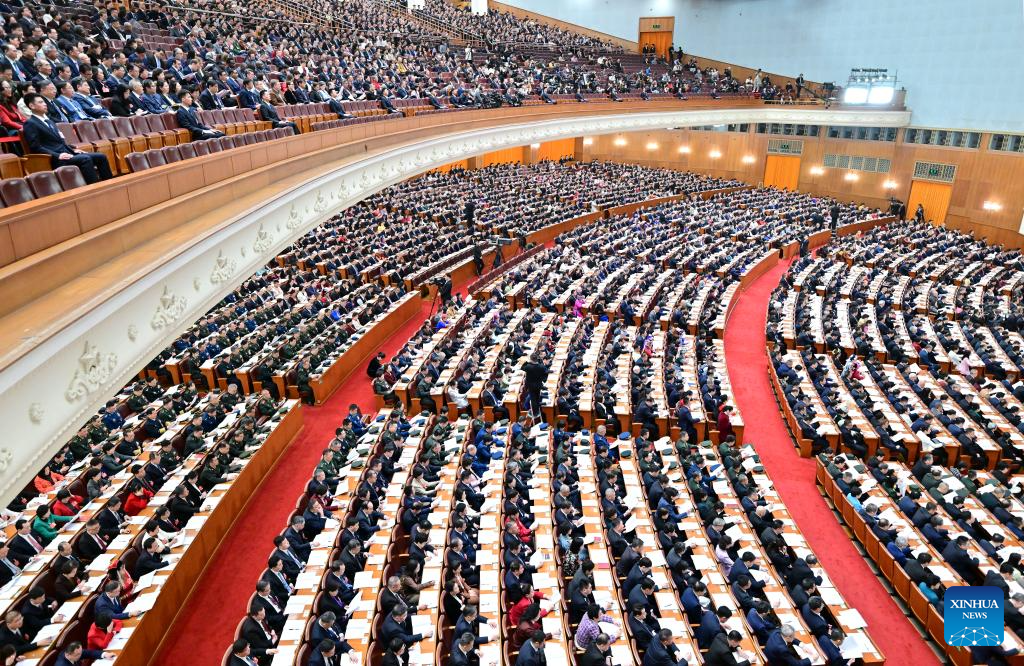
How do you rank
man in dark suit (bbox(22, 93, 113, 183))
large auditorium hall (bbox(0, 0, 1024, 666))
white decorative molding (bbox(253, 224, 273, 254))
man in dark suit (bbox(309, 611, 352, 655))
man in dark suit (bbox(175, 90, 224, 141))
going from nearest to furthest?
1. man in dark suit (bbox(22, 93, 113, 183))
2. large auditorium hall (bbox(0, 0, 1024, 666))
3. man in dark suit (bbox(309, 611, 352, 655))
4. white decorative molding (bbox(253, 224, 273, 254))
5. man in dark suit (bbox(175, 90, 224, 141))

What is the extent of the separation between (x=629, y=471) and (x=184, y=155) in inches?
253

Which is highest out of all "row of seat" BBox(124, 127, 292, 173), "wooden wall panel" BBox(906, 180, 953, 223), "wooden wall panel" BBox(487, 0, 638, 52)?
"wooden wall panel" BBox(487, 0, 638, 52)

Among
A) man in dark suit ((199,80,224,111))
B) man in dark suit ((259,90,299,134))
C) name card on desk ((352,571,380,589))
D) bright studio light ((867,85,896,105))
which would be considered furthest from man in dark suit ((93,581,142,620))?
bright studio light ((867,85,896,105))

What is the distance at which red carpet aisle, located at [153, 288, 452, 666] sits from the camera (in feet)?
20.2

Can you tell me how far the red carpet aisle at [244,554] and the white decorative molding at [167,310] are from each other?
330 cm

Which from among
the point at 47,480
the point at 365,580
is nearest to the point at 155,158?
the point at 365,580


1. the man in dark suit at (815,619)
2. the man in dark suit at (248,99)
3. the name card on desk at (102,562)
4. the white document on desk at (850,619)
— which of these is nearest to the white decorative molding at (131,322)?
the man in dark suit at (248,99)

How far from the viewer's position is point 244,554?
24.3ft

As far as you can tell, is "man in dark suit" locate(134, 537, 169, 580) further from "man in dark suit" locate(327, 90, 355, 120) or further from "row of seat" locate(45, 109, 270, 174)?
"man in dark suit" locate(327, 90, 355, 120)

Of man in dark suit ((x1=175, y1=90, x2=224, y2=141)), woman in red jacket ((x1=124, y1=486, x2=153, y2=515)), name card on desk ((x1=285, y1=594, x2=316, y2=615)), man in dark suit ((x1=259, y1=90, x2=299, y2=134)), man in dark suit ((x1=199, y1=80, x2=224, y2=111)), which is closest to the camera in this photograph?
name card on desk ((x1=285, y1=594, x2=316, y2=615))

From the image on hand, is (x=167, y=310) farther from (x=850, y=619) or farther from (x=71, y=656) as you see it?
(x=850, y=619)

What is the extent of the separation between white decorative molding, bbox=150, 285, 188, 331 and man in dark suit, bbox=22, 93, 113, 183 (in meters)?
1.02

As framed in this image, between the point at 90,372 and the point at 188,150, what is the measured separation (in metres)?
3.16

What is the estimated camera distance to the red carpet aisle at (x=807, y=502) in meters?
6.52
